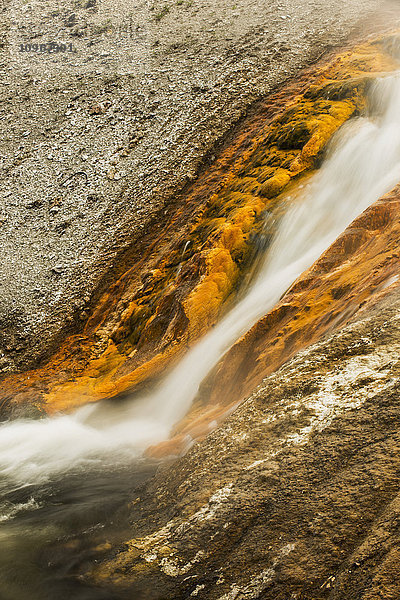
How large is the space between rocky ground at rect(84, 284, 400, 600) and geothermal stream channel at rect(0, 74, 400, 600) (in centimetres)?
96

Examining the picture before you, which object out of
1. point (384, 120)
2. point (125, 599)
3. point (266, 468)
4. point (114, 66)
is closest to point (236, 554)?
point (266, 468)

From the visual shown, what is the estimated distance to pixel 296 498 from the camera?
12.5ft

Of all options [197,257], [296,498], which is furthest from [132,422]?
[296,498]

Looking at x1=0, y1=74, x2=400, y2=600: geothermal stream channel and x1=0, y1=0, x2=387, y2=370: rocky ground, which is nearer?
x1=0, y1=74, x2=400, y2=600: geothermal stream channel

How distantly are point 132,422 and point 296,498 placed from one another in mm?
6368

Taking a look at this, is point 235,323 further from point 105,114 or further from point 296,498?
point 105,114

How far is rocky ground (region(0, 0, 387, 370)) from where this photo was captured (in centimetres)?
1514

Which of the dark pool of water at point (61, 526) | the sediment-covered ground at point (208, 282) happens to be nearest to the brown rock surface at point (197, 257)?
the sediment-covered ground at point (208, 282)

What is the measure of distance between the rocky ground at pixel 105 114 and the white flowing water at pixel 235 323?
4.35 metres

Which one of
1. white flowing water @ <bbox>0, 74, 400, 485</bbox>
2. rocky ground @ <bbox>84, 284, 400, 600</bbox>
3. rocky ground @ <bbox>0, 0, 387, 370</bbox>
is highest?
rocky ground @ <bbox>0, 0, 387, 370</bbox>

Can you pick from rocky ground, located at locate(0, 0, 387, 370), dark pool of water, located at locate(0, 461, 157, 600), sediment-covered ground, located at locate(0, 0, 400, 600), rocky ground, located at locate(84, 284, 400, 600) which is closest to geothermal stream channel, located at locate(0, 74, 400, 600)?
dark pool of water, located at locate(0, 461, 157, 600)

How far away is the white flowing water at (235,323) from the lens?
350 inches

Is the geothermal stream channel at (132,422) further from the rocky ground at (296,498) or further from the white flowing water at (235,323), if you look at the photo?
the rocky ground at (296,498)

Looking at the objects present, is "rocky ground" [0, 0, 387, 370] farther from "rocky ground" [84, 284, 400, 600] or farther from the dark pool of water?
"rocky ground" [84, 284, 400, 600]
